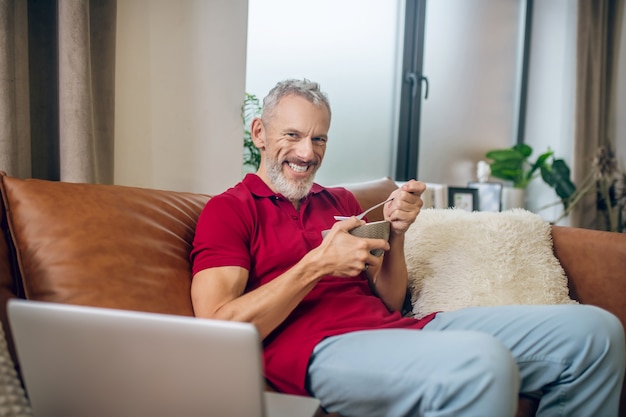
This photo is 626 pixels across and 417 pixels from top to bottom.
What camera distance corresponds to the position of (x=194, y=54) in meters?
2.05

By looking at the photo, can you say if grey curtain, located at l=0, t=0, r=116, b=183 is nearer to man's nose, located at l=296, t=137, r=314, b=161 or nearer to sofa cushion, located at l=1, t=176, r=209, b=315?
sofa cushion, located at l=1, t=176, r=209, b=315

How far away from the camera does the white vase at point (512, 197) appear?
3.49m

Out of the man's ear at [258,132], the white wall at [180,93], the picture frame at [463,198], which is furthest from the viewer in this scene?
the picture frame at [463,198]

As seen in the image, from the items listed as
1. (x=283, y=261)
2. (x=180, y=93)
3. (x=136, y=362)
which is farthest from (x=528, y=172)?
(x=136, y=362)

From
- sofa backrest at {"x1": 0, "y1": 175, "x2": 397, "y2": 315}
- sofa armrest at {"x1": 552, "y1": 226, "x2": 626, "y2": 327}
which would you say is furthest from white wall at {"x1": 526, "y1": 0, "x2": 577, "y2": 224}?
sofa backrest at {"x1": 0, "y1": 175, "x2": 397, "y2": 315}

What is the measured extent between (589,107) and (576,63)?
0.99ft

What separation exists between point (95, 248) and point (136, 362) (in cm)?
50

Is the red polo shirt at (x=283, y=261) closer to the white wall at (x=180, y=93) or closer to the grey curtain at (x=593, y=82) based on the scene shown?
the white wall at (x=180, y=93)

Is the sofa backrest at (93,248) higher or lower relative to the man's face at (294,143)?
lower

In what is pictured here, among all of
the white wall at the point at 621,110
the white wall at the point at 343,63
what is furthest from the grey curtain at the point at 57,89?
the white wall at the point at 621,110

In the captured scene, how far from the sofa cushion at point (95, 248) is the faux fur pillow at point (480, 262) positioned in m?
0.67

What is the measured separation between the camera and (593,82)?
3.57m

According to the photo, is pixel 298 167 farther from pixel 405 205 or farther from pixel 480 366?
pixel 480 366

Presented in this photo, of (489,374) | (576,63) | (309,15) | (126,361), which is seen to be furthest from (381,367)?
(576,63)
